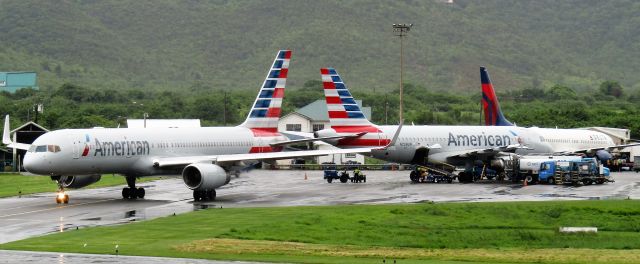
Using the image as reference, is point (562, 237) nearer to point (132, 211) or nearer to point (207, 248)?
point (207, 248)

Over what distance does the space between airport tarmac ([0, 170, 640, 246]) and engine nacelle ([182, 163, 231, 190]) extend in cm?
99

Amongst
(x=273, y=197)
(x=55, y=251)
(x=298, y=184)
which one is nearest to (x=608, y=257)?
(x=55, y=251)

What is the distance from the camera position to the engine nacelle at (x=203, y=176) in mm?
57062

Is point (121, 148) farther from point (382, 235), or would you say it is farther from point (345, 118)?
point (345, 118)

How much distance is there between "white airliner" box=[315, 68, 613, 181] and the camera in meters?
76.9

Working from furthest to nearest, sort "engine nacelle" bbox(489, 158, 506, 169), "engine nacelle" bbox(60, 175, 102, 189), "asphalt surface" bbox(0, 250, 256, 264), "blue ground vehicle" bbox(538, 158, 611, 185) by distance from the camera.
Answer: "engine nacelle" bbox(489, 158, 506, 169) < "blue ground vehicle" bbox(538, 158, 611, 185) < "engine nacelle" bbox(60, 175, 102, 189) < "asphalt surface" bbox(0, 250, 256, 264)

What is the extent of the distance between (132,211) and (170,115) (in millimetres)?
116258

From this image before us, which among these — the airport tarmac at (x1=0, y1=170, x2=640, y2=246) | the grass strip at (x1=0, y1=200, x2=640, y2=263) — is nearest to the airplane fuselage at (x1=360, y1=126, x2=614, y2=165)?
the airport tarmac at (x1=0, y1=170, x2=640, y2=246)

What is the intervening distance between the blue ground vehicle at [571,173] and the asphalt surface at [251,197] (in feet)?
4.25

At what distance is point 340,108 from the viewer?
77.8 meters

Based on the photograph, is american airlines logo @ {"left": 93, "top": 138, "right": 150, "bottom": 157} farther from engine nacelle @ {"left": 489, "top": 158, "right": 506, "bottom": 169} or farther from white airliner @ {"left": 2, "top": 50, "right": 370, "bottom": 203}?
engine nacelle @ {"left": 489, "top": 158, "right": 506, "bottom": 169}

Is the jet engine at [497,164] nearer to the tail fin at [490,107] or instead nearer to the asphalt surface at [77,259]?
the tail fin at [490,107]

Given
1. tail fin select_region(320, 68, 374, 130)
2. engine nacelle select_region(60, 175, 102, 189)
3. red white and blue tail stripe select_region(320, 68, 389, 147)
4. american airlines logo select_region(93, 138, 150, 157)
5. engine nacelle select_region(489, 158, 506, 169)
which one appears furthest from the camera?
engine nacelle select_region(489, 158, 506, 169)

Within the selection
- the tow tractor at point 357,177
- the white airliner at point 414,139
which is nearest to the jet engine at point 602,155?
the white airliner at point 414,139
